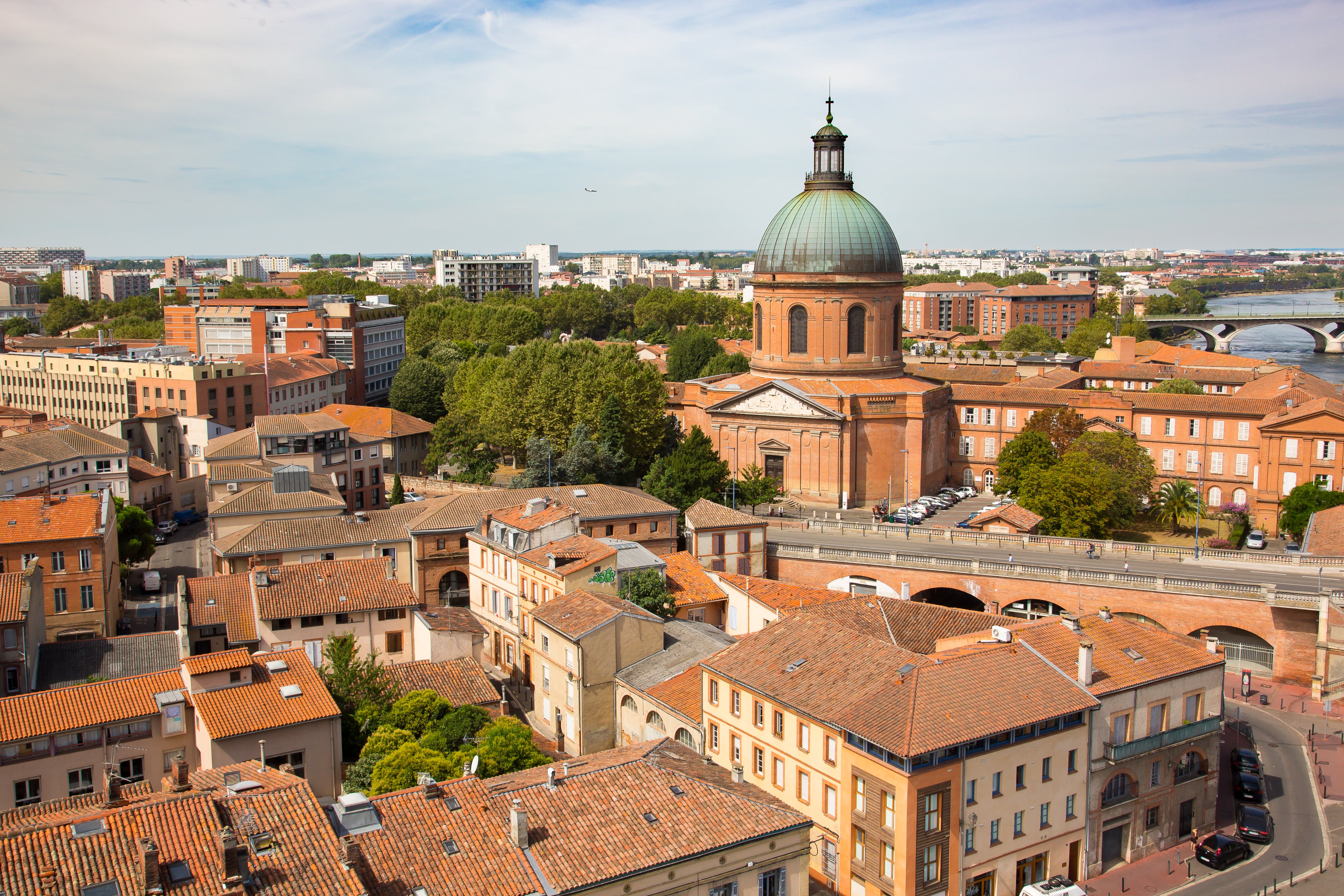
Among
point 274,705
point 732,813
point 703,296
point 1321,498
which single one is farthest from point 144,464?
point 703,296

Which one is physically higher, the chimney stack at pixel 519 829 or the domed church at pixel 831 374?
the domed church at pixel 831 374

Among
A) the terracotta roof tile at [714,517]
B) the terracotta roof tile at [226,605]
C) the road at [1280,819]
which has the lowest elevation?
the road at [1280,819]

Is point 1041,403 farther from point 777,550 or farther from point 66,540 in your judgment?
point 66,540

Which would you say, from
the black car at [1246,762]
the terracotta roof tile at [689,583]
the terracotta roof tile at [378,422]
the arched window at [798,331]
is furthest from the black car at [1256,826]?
the terracotta roof tile at [378,422]

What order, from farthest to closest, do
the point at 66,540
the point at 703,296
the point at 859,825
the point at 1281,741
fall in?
the point at 703,296 → the point at 66,540 → the point at 1281,741 → the point at 859,825

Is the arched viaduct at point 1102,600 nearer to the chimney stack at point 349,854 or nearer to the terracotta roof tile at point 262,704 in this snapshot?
the terracotta roof tile at point 262,704

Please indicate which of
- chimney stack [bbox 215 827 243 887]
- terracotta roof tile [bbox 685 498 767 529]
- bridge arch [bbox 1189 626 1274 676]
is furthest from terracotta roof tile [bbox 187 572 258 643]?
bridge arch [bbox 1189 626 1274 676]
